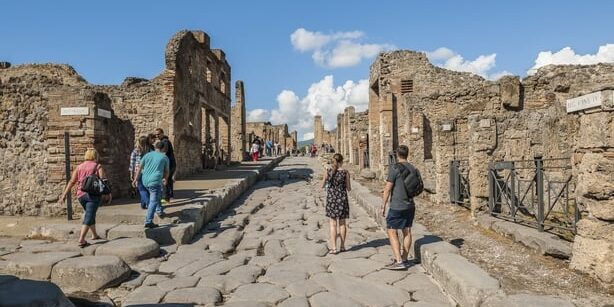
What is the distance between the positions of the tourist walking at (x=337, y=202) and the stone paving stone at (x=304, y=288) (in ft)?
4.81

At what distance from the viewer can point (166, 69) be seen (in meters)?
14.8

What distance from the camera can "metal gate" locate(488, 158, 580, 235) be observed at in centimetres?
661

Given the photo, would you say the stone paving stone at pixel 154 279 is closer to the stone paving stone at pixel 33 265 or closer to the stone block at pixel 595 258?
the stone paving stone at pixel 33 265

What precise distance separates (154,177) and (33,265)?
7.67ft

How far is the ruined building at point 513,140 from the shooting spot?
4.75 meters

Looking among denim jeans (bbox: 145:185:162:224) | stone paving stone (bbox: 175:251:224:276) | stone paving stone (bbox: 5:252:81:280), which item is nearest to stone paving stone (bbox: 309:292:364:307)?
stone paving stone (bbox: 175:251:224:276)

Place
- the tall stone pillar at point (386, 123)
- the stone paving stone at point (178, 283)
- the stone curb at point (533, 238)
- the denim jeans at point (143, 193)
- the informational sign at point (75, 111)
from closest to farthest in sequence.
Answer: the stone paving stone at point (178, 283) → the stone curb at point (533, 238) → the denim jeans at point (143, 193) → the informational sign at point (75, 111) → the tall stone pillar at point (386, 123)

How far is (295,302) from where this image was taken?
448cm

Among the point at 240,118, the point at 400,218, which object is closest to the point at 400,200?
the point at 400,218

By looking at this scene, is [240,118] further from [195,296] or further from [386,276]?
[195,296]

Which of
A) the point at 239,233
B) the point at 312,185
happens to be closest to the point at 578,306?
the point at 239,233

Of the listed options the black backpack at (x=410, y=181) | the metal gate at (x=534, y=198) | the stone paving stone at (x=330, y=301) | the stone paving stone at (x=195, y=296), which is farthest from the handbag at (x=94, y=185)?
the metal gate at (x=534, y=198)

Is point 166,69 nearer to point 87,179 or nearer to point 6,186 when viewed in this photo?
point 6,186

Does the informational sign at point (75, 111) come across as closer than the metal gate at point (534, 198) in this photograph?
No
